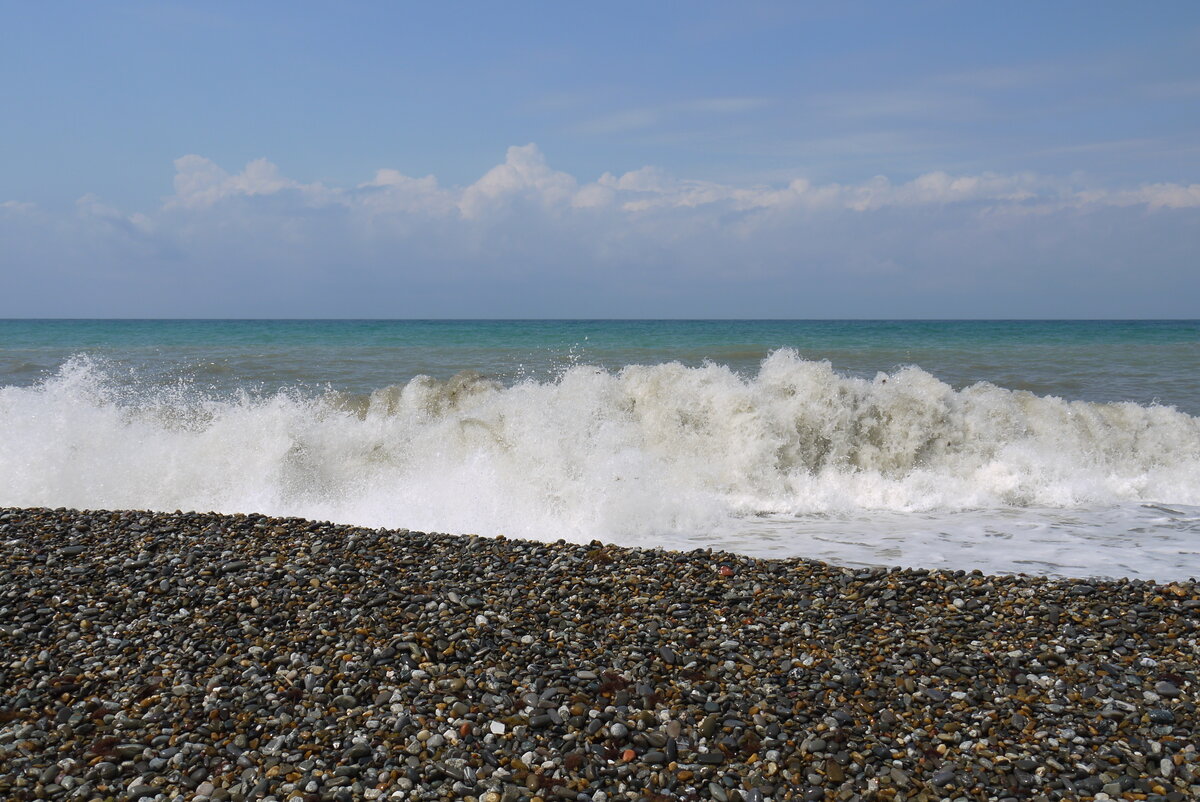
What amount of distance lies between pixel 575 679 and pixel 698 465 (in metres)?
5.89

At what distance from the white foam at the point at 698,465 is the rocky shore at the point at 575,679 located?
2.00m

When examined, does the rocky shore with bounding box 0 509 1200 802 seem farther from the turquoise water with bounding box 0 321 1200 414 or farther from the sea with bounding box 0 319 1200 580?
the turquoise water with bounding box 0 321 1200 414

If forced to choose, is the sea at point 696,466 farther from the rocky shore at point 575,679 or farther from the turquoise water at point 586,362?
the turquoise water at point 586,362

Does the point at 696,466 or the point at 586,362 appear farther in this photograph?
the point at 586,362

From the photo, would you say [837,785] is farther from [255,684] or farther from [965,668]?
[255,684]

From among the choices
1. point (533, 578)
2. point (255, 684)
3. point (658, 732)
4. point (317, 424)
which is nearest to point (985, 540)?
point (533, 578)

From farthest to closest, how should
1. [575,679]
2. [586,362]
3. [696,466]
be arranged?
[586,362]
[696,466]
[575,679]

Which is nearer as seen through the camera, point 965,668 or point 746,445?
point 965,668

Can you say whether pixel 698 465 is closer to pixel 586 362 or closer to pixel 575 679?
pixel 575 679

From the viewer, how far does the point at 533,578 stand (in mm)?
4672

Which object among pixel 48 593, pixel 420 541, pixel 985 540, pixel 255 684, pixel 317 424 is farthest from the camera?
pixel 317 424

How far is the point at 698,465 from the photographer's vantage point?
932 centimetres

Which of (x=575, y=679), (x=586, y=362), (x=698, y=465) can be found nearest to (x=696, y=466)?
(x=698, y=465)

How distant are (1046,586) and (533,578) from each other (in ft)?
9.22
